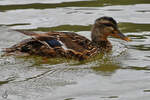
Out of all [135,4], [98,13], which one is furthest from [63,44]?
[135,4]

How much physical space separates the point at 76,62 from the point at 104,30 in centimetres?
148

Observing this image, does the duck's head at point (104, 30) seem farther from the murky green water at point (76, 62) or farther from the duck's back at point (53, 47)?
the duck's back at point (53, 47)

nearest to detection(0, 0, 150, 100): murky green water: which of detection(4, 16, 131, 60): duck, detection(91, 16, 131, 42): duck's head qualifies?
detection(4, 16, 131, 60): duck

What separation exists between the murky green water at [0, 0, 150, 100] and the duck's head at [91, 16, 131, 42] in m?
0.39

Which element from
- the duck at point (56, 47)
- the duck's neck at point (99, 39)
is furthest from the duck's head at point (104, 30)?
the duck at point (56, 47)

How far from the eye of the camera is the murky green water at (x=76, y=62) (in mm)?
8766

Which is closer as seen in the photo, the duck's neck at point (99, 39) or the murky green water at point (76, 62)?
the murky green water at point (76, 62)

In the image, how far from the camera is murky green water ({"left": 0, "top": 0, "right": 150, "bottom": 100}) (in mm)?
8766

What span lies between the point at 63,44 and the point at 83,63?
0.61 m

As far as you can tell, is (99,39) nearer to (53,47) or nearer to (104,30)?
(104,30)

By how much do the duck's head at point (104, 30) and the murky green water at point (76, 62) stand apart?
15.3 inches

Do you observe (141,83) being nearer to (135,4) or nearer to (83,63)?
(83,63)

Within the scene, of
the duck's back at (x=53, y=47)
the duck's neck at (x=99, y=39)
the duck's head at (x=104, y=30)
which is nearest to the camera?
the duck's back at (x=53, y=47)

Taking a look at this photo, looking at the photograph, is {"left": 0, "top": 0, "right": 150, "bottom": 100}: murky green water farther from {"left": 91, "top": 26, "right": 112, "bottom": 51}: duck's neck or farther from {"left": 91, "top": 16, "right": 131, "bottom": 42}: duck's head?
{"left": 91, "top": 16, "right": 131, "bottom": 42}: duck's head
